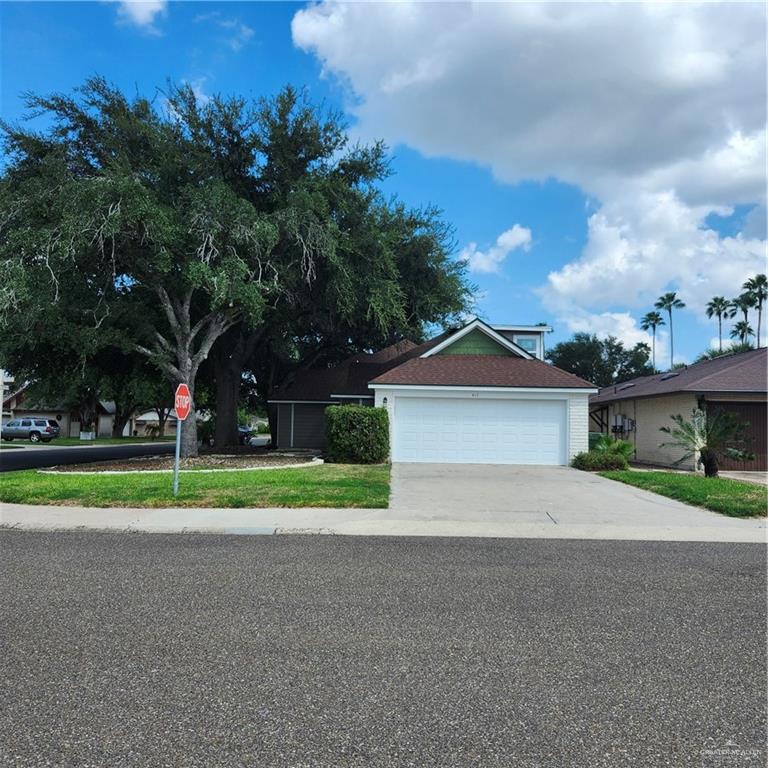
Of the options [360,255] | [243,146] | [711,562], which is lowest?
[711,562]

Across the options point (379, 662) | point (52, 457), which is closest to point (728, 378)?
point (379, 662)

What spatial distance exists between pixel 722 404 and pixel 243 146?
58.4 feet

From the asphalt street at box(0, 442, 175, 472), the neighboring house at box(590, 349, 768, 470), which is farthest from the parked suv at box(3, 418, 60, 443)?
the neighboring house at box(590, 349, 768, 470)

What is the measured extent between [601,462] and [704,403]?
15.5ft

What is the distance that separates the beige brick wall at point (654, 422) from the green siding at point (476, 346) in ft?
19.6

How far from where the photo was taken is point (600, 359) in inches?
2437

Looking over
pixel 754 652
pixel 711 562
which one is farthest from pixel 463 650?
pixel 711 562

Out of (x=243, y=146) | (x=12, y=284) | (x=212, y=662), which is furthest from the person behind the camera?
(x=243, y=146)

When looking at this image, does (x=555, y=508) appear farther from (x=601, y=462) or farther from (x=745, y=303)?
(x=745, y=303)

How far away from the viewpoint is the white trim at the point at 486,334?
22844 millimetres

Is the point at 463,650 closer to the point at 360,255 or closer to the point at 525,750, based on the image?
the point at 525,750

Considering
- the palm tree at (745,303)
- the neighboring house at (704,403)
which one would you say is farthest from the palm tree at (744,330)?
the neighboring house at (704,403)

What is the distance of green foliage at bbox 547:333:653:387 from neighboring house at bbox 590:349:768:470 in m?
34.9

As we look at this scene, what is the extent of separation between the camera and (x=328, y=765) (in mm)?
2908
